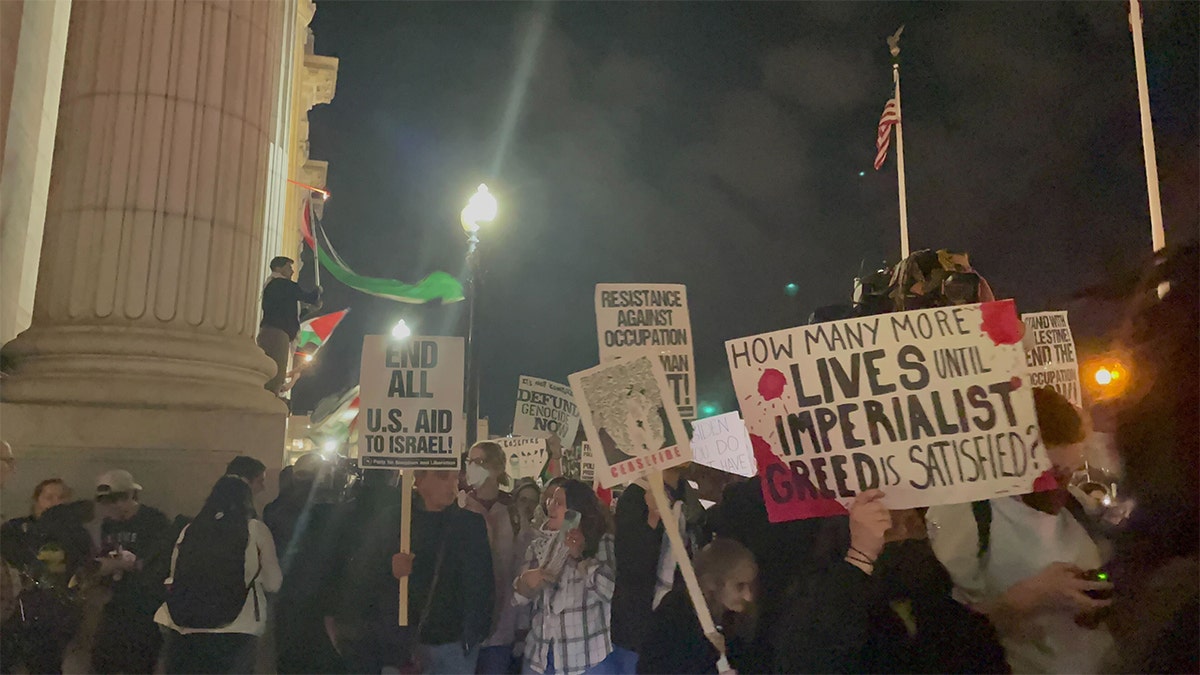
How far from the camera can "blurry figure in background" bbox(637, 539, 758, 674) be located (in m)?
4.25

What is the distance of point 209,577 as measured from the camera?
16.1ft

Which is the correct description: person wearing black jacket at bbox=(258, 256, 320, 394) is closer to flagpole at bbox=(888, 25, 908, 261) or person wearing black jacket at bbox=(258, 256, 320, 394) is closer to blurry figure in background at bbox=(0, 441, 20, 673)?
blurry figure in background at bbox=(0, 441, 20, 673)

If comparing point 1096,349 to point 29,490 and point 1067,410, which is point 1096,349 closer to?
point 1067,410

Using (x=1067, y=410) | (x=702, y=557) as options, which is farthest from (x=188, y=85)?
(x=1067, y=410)

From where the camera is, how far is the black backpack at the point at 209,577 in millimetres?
4855

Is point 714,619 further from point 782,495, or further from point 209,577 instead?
point 209,577

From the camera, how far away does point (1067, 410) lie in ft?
13.1

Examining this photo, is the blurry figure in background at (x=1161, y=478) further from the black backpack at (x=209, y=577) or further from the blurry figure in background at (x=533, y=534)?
the black backpack at (x=209, y=577)

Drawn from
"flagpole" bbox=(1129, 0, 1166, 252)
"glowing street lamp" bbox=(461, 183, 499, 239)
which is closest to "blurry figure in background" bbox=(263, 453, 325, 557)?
"glowing street lamp" bbox=(461, 183, 499, 239)

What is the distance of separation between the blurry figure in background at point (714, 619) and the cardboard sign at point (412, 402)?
190 centimetres

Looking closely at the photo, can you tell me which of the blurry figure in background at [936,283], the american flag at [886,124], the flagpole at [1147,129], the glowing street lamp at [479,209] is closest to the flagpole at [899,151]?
the american flag at [886,124]

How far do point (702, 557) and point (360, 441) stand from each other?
2.53m

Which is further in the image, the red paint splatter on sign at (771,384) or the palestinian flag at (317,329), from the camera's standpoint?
the palestinian flag at (317,329)

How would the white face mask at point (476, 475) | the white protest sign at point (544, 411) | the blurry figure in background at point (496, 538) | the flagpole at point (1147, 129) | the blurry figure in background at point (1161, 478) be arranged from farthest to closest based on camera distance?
the flagpole at point (1147, 129)
the white protest sign at point (544, 411)
the white face mask at point (476, 475)
the blurry figure in background at point (496, 538)
the blurry figure in background at point (1161, 478)
